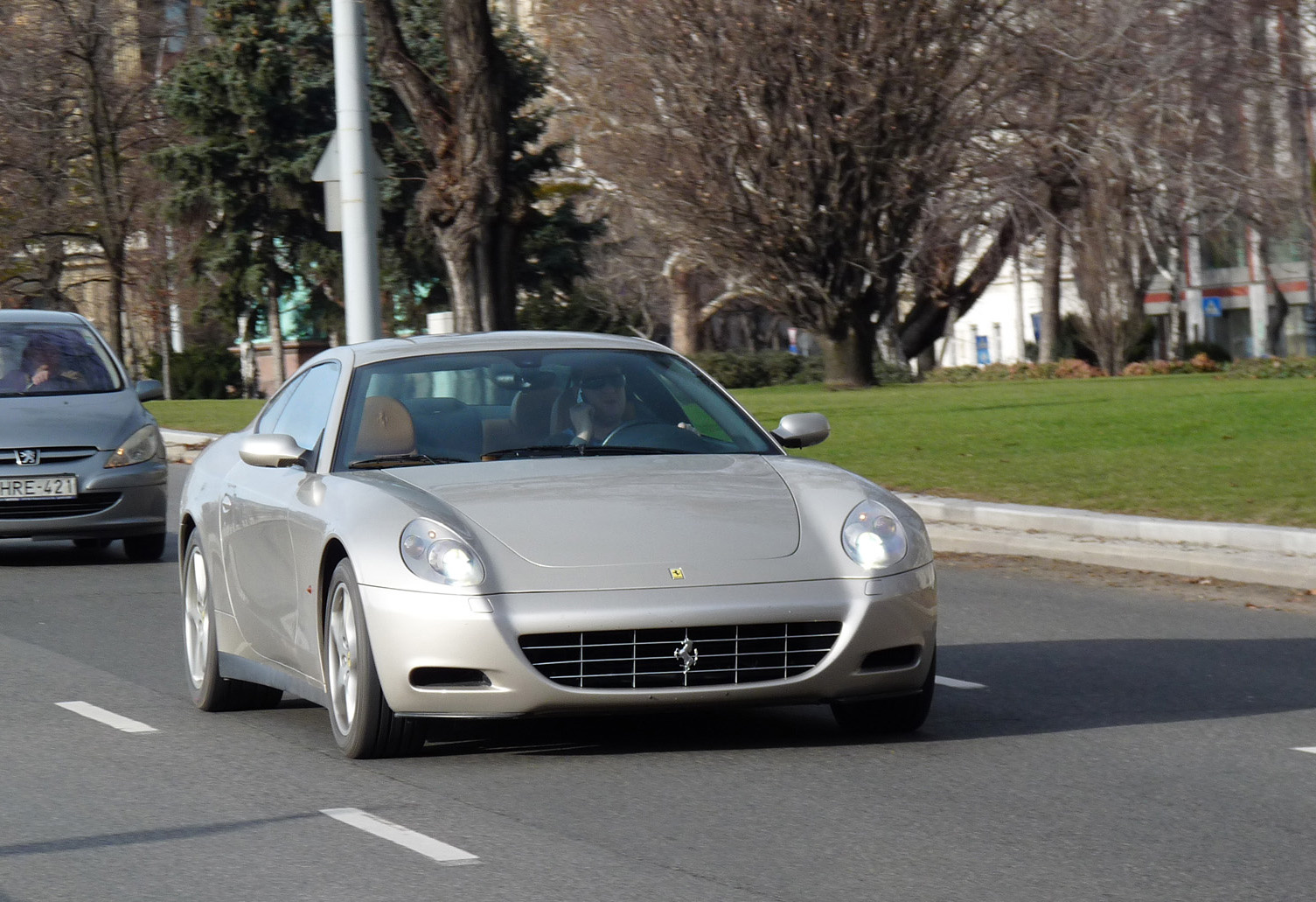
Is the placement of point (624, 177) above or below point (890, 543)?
above

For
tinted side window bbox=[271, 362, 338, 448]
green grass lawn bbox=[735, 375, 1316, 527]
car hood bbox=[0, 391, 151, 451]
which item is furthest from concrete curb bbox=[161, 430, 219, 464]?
tinted side window bbox=[271, 362, 338, 448]

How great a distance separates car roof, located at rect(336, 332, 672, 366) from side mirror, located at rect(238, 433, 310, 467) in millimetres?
468

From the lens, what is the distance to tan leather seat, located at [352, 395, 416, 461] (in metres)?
7.20

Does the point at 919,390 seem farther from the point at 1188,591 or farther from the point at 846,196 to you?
the point at 1188,591

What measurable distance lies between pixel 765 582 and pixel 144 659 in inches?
166

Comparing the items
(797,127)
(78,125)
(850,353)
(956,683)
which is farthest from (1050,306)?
(956,683)

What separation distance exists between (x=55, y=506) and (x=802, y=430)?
7.60 meters

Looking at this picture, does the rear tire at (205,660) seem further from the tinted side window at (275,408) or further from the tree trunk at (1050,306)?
the tree trunk at (1050,306)

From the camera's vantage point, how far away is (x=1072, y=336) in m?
63.9

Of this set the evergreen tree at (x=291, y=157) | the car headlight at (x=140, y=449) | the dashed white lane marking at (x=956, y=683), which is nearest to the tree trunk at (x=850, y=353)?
the evergreen tree at (x=291, y=157)

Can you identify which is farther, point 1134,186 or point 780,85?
point 1134,186

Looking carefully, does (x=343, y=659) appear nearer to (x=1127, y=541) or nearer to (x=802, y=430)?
(x=802, y=430)

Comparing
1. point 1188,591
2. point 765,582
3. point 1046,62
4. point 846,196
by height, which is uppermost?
point 1046,62

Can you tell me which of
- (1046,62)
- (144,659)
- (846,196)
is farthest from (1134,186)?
(144,659)
